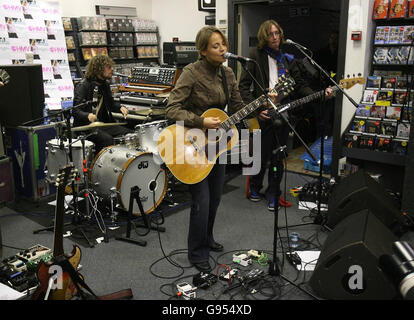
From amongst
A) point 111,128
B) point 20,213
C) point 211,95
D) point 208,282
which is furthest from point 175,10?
point 208,282

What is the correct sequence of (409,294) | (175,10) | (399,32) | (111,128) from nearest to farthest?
(409,294)
(399,32)
(111,128)
(175,10)

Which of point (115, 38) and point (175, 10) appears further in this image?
point (175, 10)

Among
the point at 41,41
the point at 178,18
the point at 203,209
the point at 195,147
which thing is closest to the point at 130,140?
the point at 195,147

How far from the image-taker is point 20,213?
162 inches

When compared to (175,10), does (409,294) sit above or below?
below

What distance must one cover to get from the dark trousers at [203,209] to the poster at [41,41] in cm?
400

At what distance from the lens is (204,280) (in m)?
2.76

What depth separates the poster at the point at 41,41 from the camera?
6.06 meters

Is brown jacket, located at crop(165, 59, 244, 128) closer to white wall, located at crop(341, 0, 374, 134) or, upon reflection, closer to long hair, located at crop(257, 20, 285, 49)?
long hair, located at crop(257, 20, 285, 49)

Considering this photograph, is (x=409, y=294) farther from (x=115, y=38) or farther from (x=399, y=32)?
(x=115, y=38)

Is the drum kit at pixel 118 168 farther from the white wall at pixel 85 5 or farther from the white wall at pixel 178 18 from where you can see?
the white wall at pixel 178 18

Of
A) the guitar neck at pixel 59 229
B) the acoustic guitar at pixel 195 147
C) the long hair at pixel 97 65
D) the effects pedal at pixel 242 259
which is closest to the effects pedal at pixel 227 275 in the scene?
the effects pedal at pixel 242 259

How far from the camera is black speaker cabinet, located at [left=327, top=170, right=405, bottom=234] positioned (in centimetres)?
321

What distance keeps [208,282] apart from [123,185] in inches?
51.0
